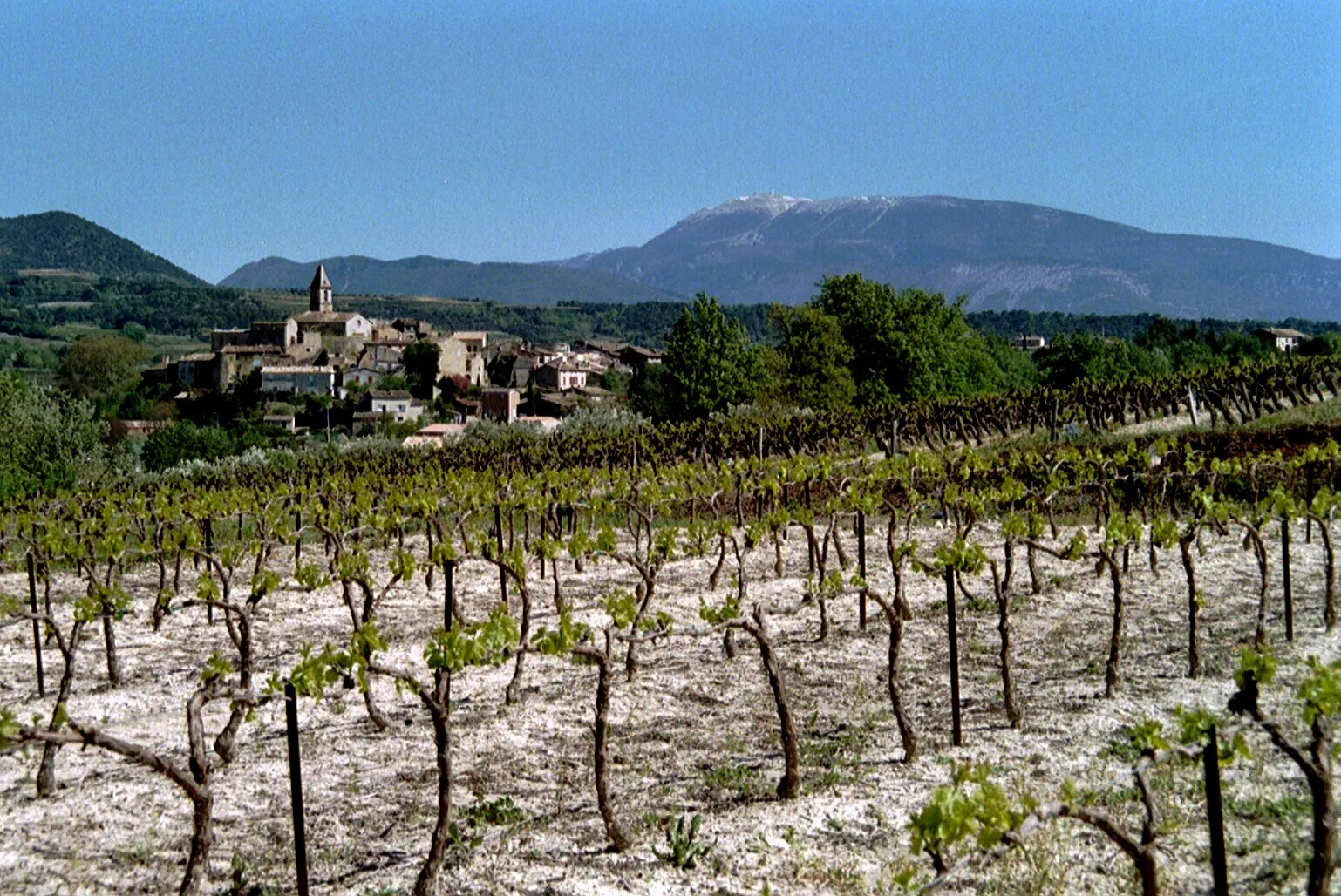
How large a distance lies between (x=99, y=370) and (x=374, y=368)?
26.2m

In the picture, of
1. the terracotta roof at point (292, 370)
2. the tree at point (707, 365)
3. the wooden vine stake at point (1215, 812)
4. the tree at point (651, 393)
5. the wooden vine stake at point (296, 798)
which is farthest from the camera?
the terracotta roof at point (292, 370)

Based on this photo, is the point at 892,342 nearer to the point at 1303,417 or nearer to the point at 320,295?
the point at 1303,417

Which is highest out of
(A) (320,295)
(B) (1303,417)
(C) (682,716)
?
(A) (320,295)

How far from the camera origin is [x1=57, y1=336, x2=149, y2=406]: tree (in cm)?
10719

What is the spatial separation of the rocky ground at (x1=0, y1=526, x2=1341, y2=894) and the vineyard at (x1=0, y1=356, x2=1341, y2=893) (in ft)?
0.11

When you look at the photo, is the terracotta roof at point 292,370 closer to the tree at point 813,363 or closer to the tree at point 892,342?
the tree at point 892,342

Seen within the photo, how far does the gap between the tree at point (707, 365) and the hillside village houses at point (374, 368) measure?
33235mm

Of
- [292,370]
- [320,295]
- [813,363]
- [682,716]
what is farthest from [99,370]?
[682,716]

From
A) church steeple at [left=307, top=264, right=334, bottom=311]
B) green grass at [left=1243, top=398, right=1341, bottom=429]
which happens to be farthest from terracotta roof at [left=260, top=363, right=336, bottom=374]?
green grass at [left=1243, top=398, right=1341, bottom=429]

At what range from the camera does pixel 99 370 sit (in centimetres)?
10994

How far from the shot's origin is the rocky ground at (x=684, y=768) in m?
6.66

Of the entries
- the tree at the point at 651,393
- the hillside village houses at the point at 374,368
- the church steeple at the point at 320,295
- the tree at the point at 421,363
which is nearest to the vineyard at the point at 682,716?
the tree at the point at 651,393

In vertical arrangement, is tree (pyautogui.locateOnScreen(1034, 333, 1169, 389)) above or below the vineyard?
above

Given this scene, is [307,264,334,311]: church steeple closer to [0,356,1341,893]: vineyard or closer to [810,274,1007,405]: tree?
[810,274,1007,405]: tree
